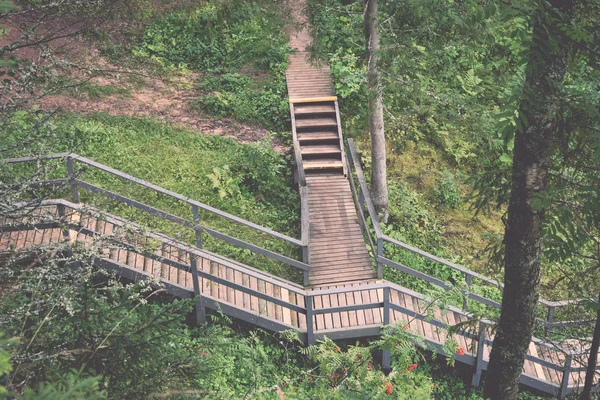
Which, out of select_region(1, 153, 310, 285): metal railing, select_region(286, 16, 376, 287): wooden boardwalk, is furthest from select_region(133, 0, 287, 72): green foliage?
select_region(1, 153, 310, 285): metal railing

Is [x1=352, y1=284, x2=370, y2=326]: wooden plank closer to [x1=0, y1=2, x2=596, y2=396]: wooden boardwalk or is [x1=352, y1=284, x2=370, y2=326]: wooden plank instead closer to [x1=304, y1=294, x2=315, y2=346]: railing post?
[x1=0, y1=2, x2=596, y2=396]: wooden boardwalk

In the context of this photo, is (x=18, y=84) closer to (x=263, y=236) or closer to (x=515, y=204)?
(x=515, y=204)

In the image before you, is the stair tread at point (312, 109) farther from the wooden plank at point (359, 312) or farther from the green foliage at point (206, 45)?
the wooden plank at point (359, 312)

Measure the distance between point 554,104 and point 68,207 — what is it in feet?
25.5

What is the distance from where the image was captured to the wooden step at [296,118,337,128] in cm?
1482

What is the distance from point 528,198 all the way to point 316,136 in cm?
925

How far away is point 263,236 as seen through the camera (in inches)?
493

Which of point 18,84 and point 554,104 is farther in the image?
point 18,84

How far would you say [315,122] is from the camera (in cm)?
1501

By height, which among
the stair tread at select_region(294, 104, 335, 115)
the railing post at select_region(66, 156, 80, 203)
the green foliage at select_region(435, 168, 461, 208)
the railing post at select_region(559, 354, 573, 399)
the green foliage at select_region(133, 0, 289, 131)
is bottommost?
the railing post at select_region(559, 354, 573, 399)

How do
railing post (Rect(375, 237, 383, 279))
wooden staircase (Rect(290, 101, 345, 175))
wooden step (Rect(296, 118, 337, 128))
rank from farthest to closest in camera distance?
wooden step (Rect(296, 118, 337, 128)) < wooden staircase (Rect(290, 101, 345, 175)) < railing post (Rect(375, 237, 383, 279))

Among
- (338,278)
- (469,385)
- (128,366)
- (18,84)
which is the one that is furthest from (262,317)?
(18,84)

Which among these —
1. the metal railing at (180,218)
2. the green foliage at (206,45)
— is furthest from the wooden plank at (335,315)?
the green foliage at (206,45)

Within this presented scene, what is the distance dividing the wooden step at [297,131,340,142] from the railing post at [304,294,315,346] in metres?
6.05
